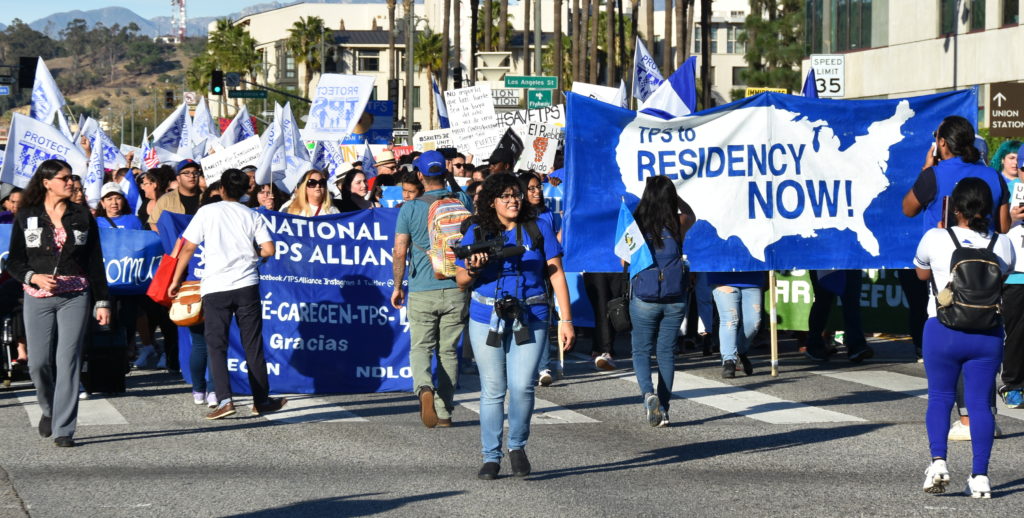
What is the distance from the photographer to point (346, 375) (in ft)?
40.2

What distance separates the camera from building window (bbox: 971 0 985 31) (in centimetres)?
3984

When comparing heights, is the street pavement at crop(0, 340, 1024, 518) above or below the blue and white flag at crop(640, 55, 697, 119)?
below

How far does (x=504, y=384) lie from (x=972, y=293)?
246 centimetres

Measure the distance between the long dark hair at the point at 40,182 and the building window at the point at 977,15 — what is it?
33.8 metres

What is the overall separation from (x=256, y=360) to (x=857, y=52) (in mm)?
39217

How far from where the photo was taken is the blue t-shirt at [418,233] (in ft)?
34.7

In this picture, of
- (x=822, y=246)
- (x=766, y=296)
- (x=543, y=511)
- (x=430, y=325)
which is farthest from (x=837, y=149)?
(x=543, y=511)

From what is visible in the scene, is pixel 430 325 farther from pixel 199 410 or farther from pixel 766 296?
pixel 766 296

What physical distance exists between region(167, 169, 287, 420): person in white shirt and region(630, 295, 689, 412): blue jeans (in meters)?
2.57

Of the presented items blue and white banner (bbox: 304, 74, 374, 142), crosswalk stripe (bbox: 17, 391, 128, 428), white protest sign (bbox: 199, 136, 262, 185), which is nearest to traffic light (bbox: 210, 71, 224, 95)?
blue and white banner (bbox: 304, 74, 374, 142)

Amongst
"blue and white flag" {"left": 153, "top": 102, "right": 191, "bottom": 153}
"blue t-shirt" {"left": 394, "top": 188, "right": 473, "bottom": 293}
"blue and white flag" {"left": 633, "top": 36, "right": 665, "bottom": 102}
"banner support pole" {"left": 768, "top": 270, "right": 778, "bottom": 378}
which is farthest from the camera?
"blue and white flag" {"left": 153, "top": 102, "right": 191, "bottom": 153}

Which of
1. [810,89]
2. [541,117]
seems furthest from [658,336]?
[541,117]

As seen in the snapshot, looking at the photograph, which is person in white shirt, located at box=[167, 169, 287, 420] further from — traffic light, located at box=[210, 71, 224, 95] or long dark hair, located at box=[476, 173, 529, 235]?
traffic light, located at box=[210, 71, 224, 95]

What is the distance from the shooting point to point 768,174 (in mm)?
13289
